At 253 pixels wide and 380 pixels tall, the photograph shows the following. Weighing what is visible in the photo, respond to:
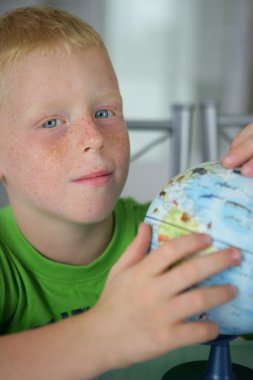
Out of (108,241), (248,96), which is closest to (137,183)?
A: (248,96)

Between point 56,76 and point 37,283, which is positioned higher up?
point 56,76

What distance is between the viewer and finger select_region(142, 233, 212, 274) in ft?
2.61

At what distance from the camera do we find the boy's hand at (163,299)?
79 cm

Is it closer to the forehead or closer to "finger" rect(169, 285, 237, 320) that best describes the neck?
the forehead

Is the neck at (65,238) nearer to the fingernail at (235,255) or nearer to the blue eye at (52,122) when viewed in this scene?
the blue eye at (52,122)

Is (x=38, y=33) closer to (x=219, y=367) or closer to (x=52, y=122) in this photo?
(x=52, y=122)

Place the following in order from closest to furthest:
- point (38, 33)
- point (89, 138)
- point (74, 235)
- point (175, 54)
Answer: point (89, 138)
point (38, 33)
point (74, 235)
point (175, 54)

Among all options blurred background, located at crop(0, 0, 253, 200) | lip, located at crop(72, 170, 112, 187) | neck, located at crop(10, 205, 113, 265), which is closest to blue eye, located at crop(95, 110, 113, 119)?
lip, located at crop(72, 170, 112, 187)

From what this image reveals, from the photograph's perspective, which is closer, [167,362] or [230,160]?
[230,160]

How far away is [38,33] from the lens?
3.75 ft

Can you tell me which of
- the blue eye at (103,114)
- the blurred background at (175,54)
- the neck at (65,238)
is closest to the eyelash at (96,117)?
the blue eye at (103,114)

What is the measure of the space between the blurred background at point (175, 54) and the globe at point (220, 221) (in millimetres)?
5816

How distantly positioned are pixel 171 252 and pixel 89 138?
32 cm

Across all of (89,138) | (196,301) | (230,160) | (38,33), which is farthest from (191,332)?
(38,33)
